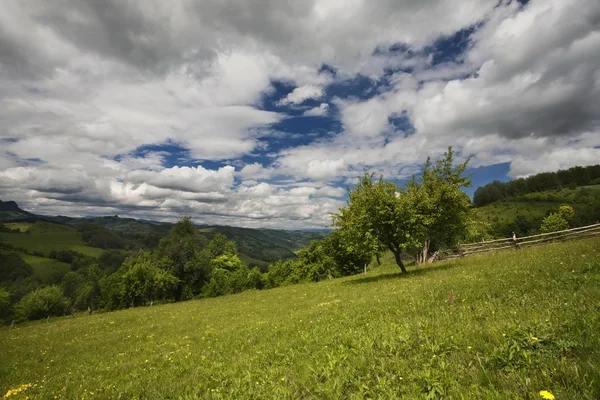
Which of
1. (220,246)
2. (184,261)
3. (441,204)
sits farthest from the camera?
(220,246)

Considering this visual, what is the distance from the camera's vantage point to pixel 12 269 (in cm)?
14300

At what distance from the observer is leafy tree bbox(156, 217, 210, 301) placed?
203 ft

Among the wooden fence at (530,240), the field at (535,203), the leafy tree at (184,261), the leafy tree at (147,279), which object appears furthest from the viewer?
the field at (535,203)

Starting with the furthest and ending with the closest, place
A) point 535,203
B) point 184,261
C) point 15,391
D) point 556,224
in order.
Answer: point 535,203, point 556,224, point 184,261, point 15,391

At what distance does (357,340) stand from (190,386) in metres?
5.07

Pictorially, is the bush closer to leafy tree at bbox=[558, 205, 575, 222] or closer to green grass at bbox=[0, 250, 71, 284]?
green grass at bbox=[0, 250, 71, 284]

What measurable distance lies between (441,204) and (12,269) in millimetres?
204545

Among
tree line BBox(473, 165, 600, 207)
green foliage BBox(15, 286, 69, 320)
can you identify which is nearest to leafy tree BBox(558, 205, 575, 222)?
tree line BBox(473, 165, 600, 207)

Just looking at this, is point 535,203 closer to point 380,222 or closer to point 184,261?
point 380,222

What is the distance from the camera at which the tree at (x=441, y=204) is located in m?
27.1

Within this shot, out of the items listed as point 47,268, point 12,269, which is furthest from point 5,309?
point 47,268

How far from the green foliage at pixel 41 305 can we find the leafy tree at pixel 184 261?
44.3m

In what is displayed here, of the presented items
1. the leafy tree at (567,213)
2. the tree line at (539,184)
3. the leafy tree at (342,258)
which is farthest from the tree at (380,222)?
the tree line at (539,184)

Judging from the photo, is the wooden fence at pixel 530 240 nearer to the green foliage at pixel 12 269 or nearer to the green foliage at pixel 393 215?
the green foliage at pixel 393 215
